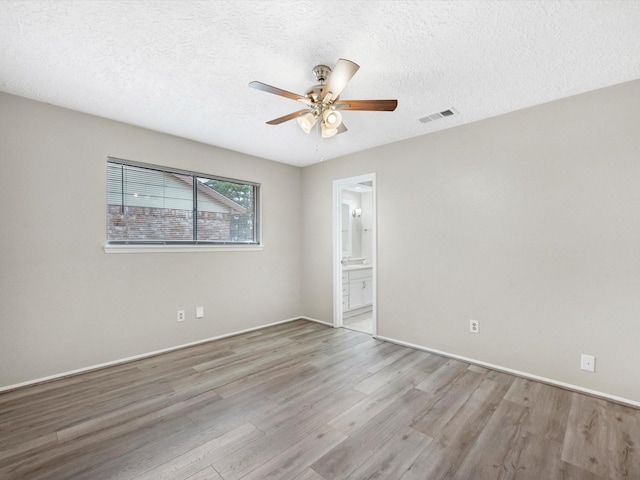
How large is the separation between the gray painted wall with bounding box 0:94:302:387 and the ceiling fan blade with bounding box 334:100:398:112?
7.88 ft

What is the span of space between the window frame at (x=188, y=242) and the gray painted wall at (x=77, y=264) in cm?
7

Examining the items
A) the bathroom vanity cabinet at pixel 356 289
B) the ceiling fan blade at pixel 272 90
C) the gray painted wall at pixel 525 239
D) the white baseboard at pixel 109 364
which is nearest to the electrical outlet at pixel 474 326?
the gray painted wall at pixel 525 239

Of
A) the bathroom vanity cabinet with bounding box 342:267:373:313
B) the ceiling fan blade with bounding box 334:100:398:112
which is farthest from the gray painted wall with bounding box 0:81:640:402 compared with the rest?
the ceiling fan blade with bounding box 334:100:398:112

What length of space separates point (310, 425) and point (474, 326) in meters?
2.06

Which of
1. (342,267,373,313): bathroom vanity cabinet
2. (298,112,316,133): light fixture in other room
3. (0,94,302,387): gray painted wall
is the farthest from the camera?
(342,267,373,313): bathroom vanity cabinet

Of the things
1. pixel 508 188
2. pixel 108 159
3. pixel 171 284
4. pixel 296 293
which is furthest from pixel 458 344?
pixel 108 159

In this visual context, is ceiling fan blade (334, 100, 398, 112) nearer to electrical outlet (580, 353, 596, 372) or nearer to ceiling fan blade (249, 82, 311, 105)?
ceiling fan blade (249, 82, 311, 105)

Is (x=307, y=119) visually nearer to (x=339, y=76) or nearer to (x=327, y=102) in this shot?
(x=327, y=102)

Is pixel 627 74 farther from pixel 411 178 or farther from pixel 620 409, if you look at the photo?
pixel 620 409

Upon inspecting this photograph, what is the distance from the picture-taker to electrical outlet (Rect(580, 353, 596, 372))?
2449 mm

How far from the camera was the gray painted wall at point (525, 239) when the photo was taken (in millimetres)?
2363

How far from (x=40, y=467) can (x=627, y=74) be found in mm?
4758

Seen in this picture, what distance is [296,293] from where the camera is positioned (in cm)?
495

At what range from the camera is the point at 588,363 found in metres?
2.47
